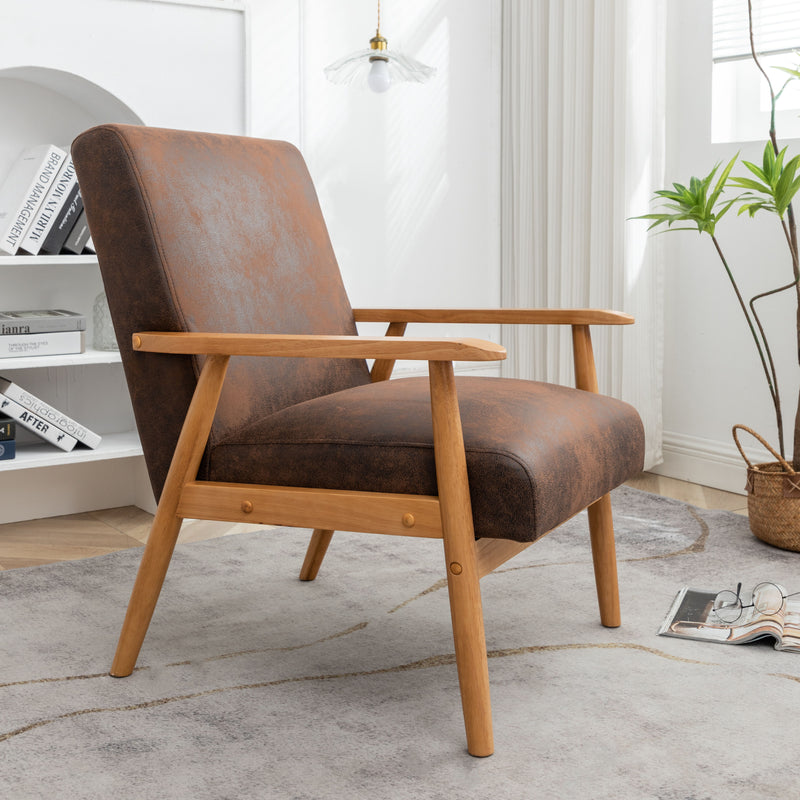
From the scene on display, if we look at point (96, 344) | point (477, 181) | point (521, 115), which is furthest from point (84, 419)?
point (521, 115)

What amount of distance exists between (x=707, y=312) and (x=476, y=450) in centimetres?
190

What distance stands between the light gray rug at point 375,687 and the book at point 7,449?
0.37 metres

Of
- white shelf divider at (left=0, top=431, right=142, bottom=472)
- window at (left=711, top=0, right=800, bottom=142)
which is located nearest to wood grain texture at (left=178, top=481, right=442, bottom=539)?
white shelf divider at (left=0, top=431, right=142, bottom=472)

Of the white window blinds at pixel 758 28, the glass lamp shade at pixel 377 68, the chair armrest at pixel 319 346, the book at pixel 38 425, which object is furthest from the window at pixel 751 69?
the book at pixel 38 425

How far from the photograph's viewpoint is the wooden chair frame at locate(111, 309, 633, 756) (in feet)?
4.56

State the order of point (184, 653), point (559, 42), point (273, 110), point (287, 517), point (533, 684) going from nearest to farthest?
1. point (287, 517)
2. point (533, 684)
3. point (184, 653)
4. point (273, 110)
5. point (559, 42)

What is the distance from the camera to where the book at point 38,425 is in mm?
2525

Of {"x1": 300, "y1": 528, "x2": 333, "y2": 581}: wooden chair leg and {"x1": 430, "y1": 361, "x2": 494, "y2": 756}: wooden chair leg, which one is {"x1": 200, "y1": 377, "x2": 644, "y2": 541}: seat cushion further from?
{"x1": 300, "y1": 528, "x2": 333, "y2": 581}: wooden chair leg

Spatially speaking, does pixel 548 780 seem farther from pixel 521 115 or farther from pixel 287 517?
pixel 521 115

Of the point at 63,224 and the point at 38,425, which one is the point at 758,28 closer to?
the point at 63,224

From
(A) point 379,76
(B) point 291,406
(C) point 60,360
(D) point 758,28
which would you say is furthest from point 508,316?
(D) point 758,28

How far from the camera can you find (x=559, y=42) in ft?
10.6

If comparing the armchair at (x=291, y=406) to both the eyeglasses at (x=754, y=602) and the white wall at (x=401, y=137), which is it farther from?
the white wall at (x=401, y=137)

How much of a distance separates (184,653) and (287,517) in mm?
420
